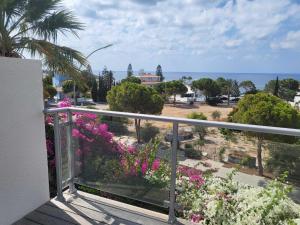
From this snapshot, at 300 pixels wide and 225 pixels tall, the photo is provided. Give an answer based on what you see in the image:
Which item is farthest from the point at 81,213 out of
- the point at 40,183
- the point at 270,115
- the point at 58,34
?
the point at 270,115

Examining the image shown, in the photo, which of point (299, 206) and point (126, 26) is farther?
point (126, 26)

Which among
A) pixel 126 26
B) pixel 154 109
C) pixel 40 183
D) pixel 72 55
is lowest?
pixel 154 109

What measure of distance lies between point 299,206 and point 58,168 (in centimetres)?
206

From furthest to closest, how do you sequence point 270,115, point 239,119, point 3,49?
point 239,119 < point 270,115 < point 3,49

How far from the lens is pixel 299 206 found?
1.73 meters

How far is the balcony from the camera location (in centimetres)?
178

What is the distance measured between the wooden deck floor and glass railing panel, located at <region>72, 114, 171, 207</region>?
0.11m

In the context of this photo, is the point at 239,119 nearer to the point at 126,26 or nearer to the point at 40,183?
the point at 126,26

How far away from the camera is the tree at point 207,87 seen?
48.3 metres

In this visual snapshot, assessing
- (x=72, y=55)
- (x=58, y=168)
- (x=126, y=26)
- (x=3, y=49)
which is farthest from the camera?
(x=126, y=26)

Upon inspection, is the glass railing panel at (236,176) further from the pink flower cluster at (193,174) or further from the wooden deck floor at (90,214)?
the wooden deck floor at (90,214)

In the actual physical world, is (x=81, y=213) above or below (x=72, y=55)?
below

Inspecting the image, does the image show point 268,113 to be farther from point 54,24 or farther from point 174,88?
point 174,88

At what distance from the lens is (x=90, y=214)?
2.35 meters
